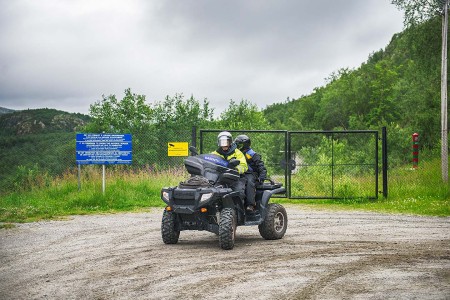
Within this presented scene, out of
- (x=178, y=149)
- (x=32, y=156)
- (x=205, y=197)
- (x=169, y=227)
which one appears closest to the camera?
(x=205, y=197)

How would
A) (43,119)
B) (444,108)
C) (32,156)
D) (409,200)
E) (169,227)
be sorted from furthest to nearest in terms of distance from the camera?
1. (43,119)
2. (32,156)
3. (444,108)
4. (409,200)
5. (169,227)

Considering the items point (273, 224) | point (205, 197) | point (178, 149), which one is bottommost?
point (273, 224)

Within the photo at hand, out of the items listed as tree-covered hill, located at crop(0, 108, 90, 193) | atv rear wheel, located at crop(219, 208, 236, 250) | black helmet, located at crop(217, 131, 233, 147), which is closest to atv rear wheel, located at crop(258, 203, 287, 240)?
atv rear wheel, located at crop(219, 208, 236, 250)

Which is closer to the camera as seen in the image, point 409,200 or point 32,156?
point 409,200

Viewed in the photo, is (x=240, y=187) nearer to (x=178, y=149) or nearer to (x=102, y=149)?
(x=178, y=149)

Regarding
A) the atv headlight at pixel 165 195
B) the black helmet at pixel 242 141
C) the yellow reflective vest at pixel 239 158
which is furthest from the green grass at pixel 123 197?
the yellow reflective vest at pixel 239 158

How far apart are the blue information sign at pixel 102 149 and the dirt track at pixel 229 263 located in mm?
5584

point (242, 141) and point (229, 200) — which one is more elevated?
point (242, 141)

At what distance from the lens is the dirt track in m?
7.55

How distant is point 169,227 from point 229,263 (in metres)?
2.19

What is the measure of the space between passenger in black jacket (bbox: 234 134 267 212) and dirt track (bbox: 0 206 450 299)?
86 centimetres

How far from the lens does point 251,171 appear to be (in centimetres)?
1193

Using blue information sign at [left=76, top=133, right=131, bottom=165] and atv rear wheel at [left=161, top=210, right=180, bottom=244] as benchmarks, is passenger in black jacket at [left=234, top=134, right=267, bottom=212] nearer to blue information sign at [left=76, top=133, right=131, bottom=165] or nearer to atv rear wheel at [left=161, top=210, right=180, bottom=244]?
atv rear wheel at [left=161, top=210, right=180, bottom=244]

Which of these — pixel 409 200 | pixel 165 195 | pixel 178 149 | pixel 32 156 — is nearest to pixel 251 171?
pixel 165 195
